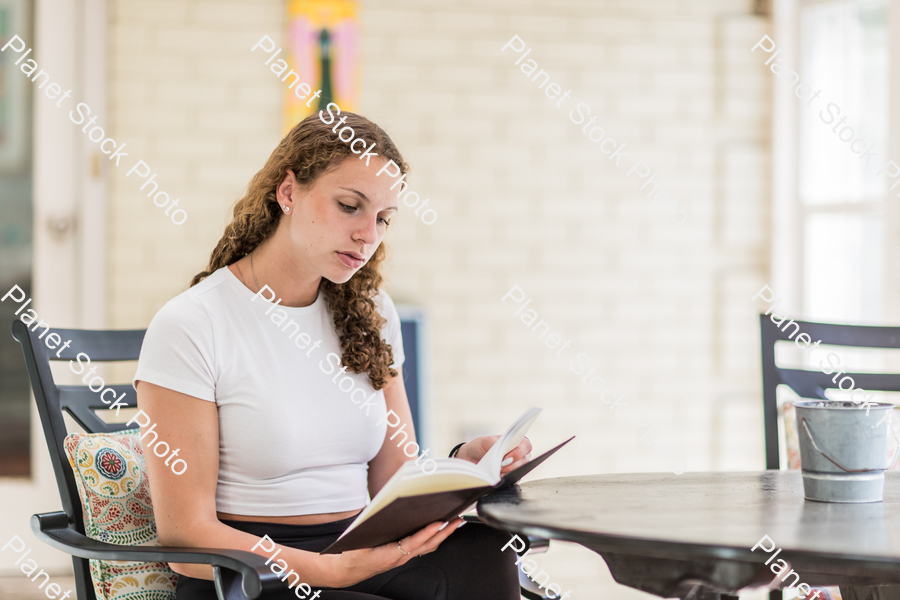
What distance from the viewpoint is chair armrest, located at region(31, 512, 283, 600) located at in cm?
116

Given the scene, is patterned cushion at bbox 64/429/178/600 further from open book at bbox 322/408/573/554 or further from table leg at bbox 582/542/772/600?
table leg at bbox 582/542/772/600

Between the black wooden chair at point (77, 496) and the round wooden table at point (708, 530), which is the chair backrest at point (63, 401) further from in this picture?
the round wooden table at point (708, 530)

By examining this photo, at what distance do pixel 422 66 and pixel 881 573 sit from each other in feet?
9.52

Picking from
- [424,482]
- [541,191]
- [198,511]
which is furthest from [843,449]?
[541,191]

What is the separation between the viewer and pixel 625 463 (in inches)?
143

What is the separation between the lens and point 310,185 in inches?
62.2

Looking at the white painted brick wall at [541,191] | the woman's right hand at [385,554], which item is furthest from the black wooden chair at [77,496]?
the white painted brick wall at [541,191]

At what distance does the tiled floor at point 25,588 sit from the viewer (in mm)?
3100

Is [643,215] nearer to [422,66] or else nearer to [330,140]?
[422,66]

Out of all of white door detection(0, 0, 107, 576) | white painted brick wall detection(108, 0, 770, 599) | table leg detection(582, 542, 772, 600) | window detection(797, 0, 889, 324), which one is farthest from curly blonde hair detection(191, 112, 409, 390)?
window detection(797, 0, 889, 324)

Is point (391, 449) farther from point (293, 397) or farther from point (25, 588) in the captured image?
point (25, 588)

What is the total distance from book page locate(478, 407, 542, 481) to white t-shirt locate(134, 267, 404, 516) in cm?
36

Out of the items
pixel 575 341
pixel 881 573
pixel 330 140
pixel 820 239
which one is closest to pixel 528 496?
pixel 881 573

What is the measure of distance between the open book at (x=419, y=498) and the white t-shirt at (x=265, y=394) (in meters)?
0.29
